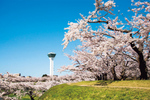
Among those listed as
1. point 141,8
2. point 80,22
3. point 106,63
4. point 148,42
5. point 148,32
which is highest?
point 141,8

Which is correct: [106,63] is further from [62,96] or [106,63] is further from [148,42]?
[62,96]

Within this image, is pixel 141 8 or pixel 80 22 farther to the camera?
pixel 141 8

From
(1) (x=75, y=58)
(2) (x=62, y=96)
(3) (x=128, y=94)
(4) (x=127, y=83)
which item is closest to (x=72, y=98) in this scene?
(2) (x=62, y=96)

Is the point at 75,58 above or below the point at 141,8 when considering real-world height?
below

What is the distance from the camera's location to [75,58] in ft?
65.9

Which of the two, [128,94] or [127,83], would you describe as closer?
[128,94]

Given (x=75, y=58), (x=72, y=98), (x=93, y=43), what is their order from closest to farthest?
(x=72, y=98) → (x=93, y=43) → (x=75, y=58)

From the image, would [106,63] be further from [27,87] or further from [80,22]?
[27,87]

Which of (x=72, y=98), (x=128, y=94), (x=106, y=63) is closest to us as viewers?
(x=128, y=94)

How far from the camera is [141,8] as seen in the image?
495 inches

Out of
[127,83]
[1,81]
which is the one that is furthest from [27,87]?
[127,83]

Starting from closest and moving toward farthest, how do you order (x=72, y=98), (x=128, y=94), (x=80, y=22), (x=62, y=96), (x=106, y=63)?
(x=128, y=94) → (x=72, y=98) → (x=62, y=96) → (x=80, y=22) → (x=106, y=63)

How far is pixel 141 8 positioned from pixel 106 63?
22.7 feet

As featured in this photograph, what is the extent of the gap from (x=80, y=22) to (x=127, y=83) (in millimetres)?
5593
